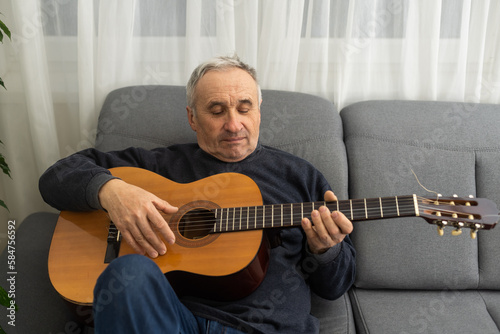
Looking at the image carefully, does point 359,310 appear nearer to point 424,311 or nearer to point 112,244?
point 424,311

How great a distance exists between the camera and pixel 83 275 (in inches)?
49.4

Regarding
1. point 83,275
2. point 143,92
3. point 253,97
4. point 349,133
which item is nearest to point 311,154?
point 349,133

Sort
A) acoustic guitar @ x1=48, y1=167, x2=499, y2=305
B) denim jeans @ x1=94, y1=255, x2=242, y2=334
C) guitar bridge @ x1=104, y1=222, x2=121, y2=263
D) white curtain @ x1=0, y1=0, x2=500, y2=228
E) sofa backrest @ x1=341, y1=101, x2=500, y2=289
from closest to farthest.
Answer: denim jeans @ x1=94, y1=255, x2=242, y2=334, acoustic guitar @ x1=48, y1=167, x2=499, y2=305, guitar bridge @ x1=104, y1=222, x2=121, y2=263, sofa backrest @ x1=341, y1=101, x2=500, y2=289, white curtain @ x1=0, y1=0, x2=500, y2=228

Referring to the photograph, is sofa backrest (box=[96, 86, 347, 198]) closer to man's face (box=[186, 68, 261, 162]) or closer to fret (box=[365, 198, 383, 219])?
man's face (box=[186, 68, 261, 162])

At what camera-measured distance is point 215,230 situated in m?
1.28

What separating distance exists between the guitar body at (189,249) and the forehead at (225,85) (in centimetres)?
29

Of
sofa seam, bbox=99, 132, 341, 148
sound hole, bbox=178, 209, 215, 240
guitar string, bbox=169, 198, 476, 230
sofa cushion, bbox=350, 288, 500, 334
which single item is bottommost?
sofa cushion, bbox=350, 288, 500, 334

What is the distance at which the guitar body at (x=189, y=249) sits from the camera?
121 cm

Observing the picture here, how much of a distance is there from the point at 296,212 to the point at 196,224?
0.32 metres

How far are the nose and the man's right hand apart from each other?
0.35 meters

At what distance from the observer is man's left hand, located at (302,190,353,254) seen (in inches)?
46.9

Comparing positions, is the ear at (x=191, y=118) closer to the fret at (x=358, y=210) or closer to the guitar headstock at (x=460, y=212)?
the fret at (x=358, y=210)
